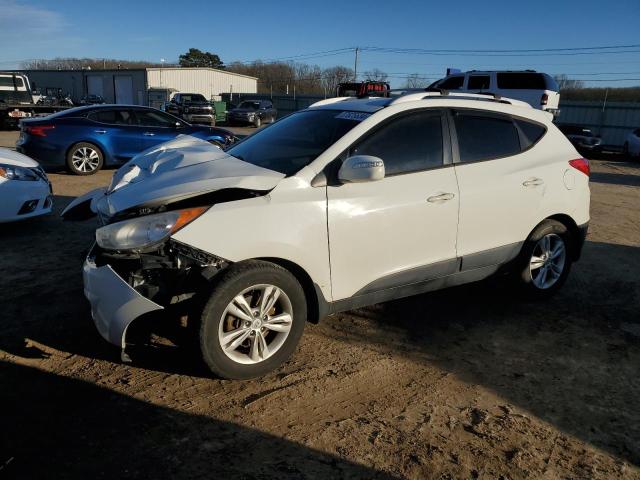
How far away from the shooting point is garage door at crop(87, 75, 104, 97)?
52.8 meters

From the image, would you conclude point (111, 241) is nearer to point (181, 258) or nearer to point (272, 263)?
point (181, 258)

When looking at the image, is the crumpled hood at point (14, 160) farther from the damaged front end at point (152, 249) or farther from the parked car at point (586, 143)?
the parked car at point (586, 143)

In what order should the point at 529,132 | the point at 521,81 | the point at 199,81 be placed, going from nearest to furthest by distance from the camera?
the point at 529,132 → the point at 521,81 → the point at 199,81

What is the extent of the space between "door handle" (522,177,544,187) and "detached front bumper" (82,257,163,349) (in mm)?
3014

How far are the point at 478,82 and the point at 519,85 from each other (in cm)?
147

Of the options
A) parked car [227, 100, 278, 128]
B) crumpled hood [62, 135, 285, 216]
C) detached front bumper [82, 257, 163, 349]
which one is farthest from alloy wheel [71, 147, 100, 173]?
parked car [227, 100, 278, 128]

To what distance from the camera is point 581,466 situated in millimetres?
2545

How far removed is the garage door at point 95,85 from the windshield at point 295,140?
54.9 metres

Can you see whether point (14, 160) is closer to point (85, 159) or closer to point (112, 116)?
point (85, 159)

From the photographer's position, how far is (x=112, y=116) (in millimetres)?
10430

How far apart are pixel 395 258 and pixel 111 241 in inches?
73.3

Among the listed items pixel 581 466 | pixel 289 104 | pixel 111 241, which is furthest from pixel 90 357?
pixel 289 104

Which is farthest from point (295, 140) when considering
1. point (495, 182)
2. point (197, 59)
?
point (197, 59)

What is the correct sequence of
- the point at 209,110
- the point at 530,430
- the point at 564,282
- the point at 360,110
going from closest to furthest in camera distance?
the point at 530,430, the point at 360,110, the point at 564,282, the point at 209,110
